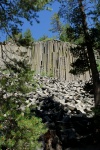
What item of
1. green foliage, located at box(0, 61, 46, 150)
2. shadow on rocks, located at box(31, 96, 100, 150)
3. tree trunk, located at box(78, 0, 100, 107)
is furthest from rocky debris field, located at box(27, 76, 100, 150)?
green foliage, located at box(0, 61, 46, 150)

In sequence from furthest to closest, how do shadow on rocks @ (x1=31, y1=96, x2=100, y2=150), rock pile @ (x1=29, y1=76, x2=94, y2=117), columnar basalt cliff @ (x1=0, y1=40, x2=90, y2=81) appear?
columnar basalt cliff @ (x1=0, y1=40, x2=90, y2=81), rock pile @ (x1=29, y1=76, x2=94, y2=117), shadow on rocks @ (x1=31, y1=96, x2=100, y2=150)

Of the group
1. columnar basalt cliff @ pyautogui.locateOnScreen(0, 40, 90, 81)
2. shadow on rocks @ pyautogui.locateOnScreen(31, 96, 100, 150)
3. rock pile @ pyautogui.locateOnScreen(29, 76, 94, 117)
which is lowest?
shadow on rocks @ pyautogui.locateOnScreen(31, 96, 100, 150)

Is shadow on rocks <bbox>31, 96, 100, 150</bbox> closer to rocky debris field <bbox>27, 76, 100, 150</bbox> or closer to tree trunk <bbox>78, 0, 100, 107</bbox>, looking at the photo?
rocky debris field <bbox>27, 76, 100, 150</bbox>

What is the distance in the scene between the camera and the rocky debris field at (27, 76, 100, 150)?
1044cm

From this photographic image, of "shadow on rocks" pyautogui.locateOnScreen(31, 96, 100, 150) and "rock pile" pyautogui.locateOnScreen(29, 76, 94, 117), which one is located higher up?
"rock pile" pyautogui.locateOnScreen(29, 76, 94, 117)

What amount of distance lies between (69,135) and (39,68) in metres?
13.7

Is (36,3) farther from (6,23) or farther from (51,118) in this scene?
(51,118)

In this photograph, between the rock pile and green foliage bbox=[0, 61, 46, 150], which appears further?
the rock pile

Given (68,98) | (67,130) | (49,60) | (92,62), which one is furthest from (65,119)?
(49,60)

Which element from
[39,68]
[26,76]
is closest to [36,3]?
[26,76]

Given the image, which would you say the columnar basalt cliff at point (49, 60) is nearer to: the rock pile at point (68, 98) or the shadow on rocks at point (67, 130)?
the rock pile at point (68, 98)

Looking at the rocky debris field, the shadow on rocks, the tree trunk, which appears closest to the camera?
the shadow on rocks

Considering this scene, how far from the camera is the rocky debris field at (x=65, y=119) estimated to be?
10436 millimetres

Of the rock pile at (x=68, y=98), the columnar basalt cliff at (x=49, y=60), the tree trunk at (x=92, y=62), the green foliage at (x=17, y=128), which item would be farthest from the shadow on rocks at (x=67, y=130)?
the columnar basalt cliff at (x=49, y=60)
